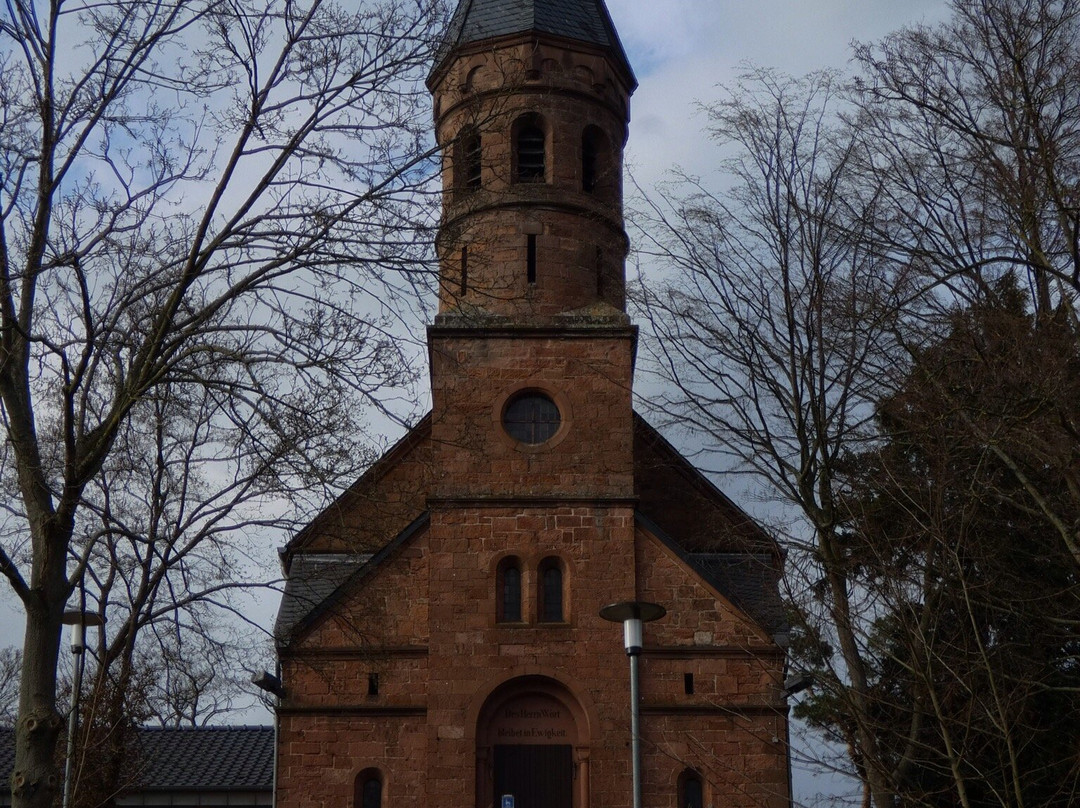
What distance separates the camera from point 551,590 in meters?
21.3

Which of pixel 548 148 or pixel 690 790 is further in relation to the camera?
pixel 548 148

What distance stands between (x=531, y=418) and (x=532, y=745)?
4624mm

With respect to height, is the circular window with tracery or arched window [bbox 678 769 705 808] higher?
the circular window with tracery

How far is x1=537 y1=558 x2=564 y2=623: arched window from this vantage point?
2112 centimetres

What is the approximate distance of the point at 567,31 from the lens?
78.4 ft

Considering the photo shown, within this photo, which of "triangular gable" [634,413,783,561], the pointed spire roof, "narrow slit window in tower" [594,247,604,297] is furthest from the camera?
"triangular gable" [634,413,783,561]

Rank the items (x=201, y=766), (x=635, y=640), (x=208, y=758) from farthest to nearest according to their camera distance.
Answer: (x=208, y=758) → (x=201, y=766) → (x=635, y=640)

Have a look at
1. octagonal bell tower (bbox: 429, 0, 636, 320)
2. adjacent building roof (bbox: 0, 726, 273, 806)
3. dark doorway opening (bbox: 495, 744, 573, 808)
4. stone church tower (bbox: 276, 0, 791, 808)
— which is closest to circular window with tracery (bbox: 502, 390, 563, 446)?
stone church tower (bbox: 276, 0, 791, 808)

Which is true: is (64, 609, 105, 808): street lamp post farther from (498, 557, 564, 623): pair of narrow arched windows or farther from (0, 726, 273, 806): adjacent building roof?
(0, 726, 273, 806): adjacent building roof

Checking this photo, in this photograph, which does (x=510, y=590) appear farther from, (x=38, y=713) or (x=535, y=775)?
(x=38, y=713)

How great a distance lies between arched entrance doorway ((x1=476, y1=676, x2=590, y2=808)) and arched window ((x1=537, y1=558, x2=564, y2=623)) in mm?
918

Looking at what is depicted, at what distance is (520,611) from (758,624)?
3.32m

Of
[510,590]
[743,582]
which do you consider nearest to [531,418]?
[510,590]

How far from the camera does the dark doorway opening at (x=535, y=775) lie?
20625 mm
